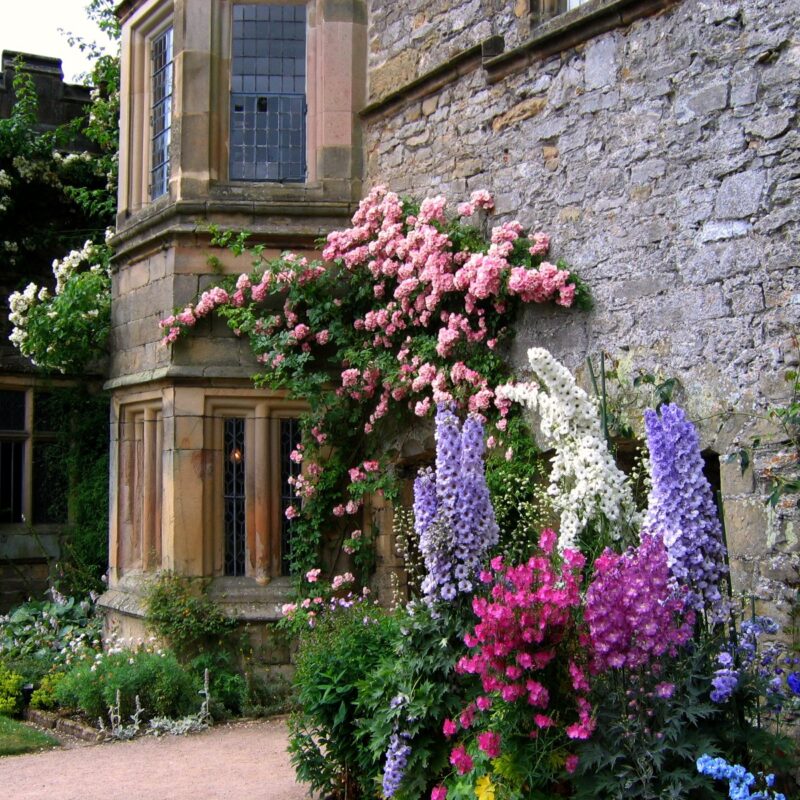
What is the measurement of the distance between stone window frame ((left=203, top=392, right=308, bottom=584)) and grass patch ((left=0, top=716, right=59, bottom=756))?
176cm

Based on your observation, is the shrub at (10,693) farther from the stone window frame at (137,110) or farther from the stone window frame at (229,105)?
the stone window frame at (229,105)

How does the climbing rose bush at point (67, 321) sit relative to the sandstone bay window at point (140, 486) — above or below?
above

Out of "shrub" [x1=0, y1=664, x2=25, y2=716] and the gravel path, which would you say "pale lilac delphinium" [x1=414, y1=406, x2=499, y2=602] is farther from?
"shrub" [x1=0, y1=664, x2=25, y2=716]

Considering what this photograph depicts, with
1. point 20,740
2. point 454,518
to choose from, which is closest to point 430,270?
point 454,518

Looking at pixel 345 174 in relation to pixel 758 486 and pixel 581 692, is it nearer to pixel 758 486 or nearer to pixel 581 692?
pixel 758 486

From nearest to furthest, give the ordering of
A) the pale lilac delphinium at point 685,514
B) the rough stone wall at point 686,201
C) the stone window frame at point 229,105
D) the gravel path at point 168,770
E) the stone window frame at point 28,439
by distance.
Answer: the pale lilac delphinium at point 685,514
the rough stone wall at point 686,201
the gravel path at point 168,770
the stone window frame at point 229,105
the stone window frame at point 28,439

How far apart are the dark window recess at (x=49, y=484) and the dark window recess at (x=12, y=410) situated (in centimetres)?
30

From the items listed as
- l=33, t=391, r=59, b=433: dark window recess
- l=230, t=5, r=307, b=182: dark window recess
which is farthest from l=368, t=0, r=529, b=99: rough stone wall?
l=33, t=391, r=59, b=433: dark window recess

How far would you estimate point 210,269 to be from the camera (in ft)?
30.1

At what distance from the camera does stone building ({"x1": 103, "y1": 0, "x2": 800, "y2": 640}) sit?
622cm

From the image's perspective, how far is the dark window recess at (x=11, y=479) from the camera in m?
12.2

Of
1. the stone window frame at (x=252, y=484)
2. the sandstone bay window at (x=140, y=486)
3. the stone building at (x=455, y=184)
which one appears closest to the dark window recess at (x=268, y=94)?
the stone building at (x=455, y=184)

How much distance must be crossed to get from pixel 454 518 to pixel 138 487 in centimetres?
540

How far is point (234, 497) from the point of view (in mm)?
9211
